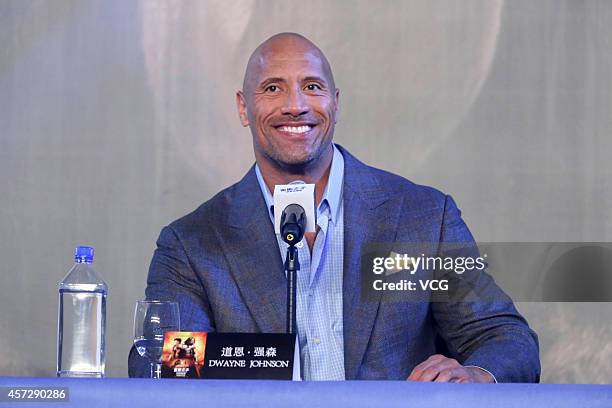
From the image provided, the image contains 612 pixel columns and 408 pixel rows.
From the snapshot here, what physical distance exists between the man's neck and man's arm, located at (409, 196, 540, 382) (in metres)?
0.34

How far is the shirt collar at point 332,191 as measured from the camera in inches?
116

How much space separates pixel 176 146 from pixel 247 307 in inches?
40.1

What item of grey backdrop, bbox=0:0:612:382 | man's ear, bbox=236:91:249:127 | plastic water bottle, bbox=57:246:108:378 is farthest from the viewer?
grey backdrop, bbox=0:0:612:382

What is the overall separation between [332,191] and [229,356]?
42.9 inches

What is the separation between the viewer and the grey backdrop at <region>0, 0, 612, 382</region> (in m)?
3.57

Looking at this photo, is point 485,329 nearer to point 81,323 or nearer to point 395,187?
point 395,187

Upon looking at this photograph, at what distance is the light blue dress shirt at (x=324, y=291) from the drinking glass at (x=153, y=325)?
0.55 meters

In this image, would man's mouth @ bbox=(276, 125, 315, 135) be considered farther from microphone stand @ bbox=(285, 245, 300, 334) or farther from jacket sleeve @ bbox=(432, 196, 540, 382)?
microphone stand @ bbox=(285, 245, 300, 334)

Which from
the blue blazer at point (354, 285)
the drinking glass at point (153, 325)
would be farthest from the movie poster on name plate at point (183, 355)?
the blue blazer at point (354, 285)

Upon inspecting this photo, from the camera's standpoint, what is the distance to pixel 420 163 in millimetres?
3600

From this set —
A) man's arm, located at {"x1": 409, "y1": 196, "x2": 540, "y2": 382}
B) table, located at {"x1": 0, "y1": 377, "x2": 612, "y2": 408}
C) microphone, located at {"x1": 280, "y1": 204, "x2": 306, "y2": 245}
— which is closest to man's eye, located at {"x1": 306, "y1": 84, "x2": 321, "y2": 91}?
man's arm, located at {"x1": 409, "y1": 196, "x2": 540, "y2": 382}

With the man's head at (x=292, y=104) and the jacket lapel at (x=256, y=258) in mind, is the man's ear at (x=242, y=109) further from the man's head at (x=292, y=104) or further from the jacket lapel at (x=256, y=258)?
the jacket lapel at (x=256, y=258)

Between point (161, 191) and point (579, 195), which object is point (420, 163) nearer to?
point (579, 195)

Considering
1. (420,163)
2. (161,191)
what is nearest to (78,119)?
(161,191)
